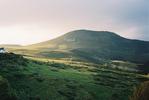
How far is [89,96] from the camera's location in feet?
345

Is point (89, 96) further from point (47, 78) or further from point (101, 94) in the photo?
point (47, 78)

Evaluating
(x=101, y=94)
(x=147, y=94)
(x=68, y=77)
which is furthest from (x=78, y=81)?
(x=147, y=94)

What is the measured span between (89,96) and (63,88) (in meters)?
9.12

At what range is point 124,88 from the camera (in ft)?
414

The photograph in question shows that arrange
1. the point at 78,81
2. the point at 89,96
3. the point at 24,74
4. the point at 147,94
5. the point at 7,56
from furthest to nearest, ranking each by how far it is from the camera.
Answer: the point at 7,56
the point at 78,81
the point at 24,74
the point at 89,96
the point at 147,94

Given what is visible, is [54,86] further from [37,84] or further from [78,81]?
[78,81]

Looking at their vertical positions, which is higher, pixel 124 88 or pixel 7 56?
pixel 7 56

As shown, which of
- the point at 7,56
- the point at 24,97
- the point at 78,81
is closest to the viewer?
the point at 24,97

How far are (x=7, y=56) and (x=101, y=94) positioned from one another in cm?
3772

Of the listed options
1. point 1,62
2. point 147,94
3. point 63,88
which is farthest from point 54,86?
point 147,94

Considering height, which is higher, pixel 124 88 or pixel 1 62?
pixel 1 62

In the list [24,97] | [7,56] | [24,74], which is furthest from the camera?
[7,56]

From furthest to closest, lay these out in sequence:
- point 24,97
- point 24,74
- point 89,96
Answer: point 24,74, point 89,96, point 24,97

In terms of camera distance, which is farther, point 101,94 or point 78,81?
point 78,81
